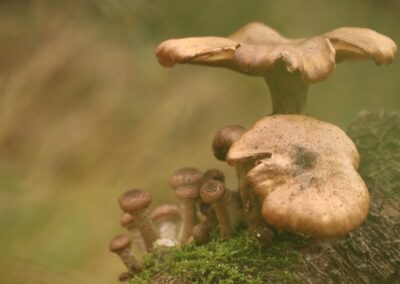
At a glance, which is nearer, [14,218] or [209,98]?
[14,218]

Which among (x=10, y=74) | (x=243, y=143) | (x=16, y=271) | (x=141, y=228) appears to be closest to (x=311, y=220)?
(x=243, y=143)

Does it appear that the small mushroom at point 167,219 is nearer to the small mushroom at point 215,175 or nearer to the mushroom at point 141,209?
the mushroom at point 141,209

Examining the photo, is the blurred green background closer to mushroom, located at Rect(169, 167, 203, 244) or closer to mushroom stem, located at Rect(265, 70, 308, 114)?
mushroom, located at Rect(169, 167, 203, 244)

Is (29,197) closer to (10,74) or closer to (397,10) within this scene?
(10,74)

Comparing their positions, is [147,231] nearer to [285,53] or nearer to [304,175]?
[304,175]

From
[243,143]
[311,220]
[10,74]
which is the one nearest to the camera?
[311,220]

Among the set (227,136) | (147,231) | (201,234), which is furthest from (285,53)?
(147,231)
